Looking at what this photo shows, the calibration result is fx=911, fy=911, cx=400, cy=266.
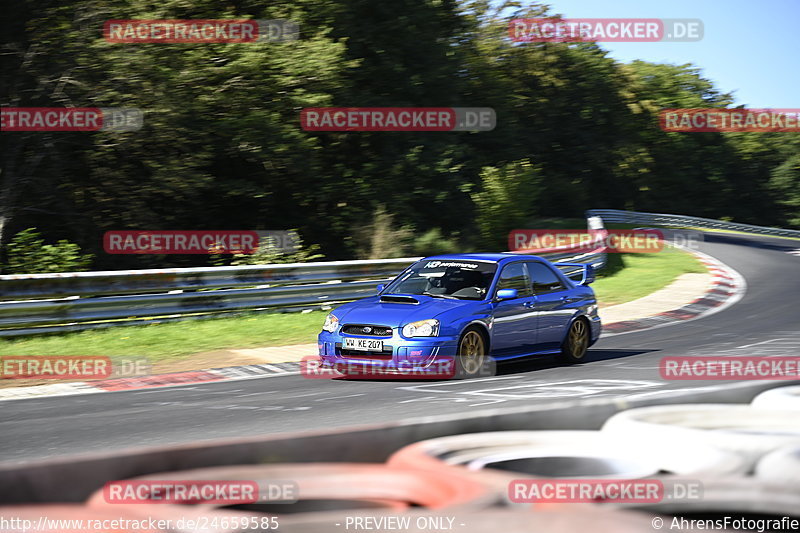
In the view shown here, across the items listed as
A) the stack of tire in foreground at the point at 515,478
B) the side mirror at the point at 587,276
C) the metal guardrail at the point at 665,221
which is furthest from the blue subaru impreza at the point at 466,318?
the metal guardrail at the point at 665,221

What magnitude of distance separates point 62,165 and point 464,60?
819 inches

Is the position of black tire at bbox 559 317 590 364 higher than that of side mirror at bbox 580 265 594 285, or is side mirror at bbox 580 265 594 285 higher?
Result: side mirror at bbox 580 265 594 285

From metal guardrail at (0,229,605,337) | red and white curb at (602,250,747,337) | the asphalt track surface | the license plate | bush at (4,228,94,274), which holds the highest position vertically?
bush at (4,228,94,274)

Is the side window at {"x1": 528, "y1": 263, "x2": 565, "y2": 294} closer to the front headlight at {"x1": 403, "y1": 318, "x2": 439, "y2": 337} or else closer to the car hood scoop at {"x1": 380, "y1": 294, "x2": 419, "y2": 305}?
the car hood scoop at {"x1": 380, "y1": 294, "x2": 419, "y2": 305}

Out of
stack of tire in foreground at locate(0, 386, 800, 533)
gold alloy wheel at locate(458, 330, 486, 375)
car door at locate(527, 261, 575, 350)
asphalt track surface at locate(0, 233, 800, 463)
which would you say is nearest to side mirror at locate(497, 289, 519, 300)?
gold alloy wheel at locate(458, 330, 486, 375)

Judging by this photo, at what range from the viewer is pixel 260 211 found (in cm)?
2734

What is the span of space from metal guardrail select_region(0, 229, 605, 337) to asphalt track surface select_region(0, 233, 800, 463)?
3.96 metres

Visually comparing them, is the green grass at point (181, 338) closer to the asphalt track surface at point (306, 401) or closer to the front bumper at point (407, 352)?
the asphalt track surface at point (306, 401)

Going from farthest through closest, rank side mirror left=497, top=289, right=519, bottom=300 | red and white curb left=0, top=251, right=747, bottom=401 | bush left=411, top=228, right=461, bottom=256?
bush left=411, top=228, right=461, bottom=256, side mirror left=497, top=289, right=519, bottom=300, red and white curb left=0, top=251, right=747, bottom=401

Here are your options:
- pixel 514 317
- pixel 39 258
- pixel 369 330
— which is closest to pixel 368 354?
pixel 369 330

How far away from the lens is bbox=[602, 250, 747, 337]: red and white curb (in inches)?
677

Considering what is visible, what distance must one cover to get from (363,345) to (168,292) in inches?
231

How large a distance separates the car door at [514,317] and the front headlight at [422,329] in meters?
1.06

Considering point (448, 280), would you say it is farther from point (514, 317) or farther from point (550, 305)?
point (550, 305)
